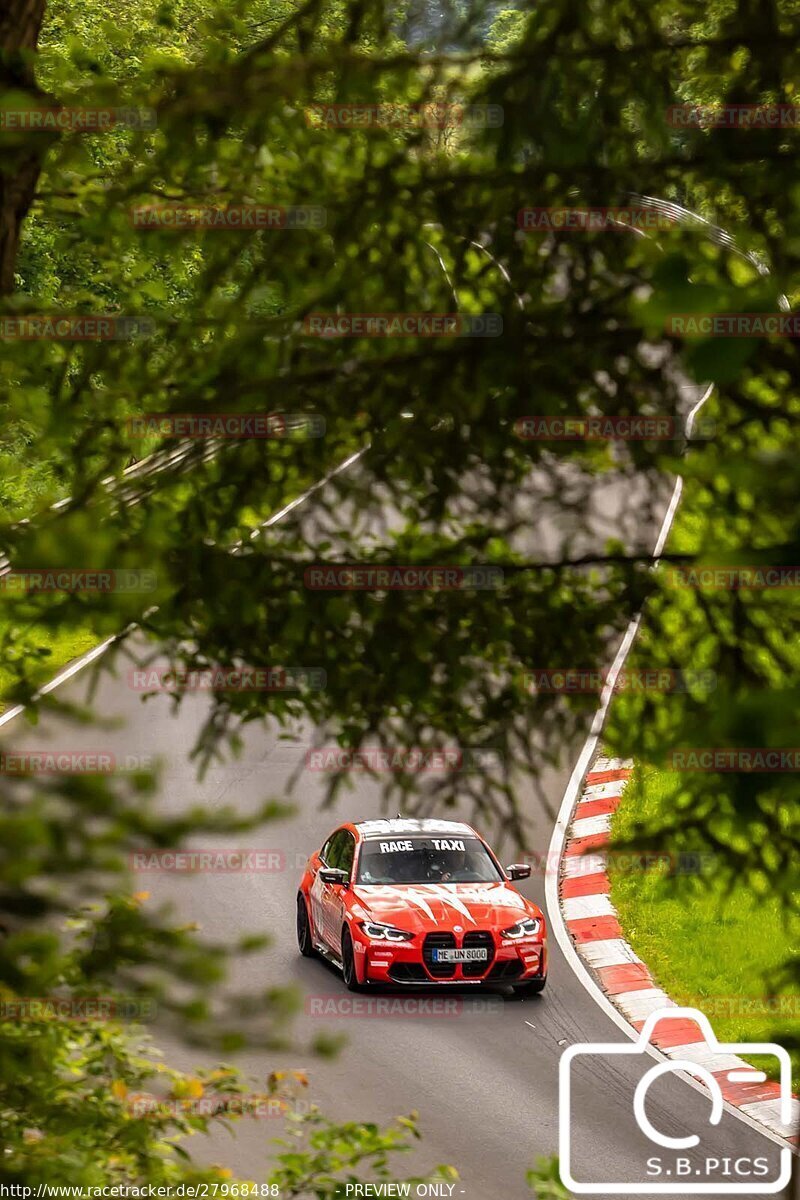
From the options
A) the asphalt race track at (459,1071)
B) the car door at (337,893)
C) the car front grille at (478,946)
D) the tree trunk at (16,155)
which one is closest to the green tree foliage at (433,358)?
the tree trunk at (16,155)

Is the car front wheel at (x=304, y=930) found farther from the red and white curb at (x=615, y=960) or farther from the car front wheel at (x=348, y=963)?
the red and white curb at (x=615, y=960)

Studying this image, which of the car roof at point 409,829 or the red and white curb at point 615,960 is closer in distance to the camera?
the red and white curb at point 615,960

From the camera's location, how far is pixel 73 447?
180 inches

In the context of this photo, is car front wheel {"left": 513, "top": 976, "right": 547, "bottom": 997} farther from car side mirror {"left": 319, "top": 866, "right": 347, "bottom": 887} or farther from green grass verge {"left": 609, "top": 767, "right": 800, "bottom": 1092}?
car side mirror {"left": 319, "top": 866, "right": 347, "bottom": 887}

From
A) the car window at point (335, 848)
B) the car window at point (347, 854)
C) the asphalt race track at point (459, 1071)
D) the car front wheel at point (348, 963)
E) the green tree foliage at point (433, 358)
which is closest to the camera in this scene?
the green tree foliage at point (433, 358)

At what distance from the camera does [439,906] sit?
13.2m

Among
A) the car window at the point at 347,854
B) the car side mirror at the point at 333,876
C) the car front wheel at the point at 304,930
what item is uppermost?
the car side mirror at the point at 333,876

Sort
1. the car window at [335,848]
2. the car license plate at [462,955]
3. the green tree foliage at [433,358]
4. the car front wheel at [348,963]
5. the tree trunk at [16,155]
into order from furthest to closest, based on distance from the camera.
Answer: the car window at [335,848] < the car front wheel at [348,963] < the car license plate at [462,955] < the tree trunk at [16,155] < the green tree foliage at [433,358]

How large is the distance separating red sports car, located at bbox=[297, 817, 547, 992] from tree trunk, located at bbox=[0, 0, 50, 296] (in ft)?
27.6

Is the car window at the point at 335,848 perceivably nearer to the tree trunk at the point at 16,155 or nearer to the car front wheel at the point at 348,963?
the car front wheel at the point at 348,963

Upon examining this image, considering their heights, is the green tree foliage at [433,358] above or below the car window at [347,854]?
above

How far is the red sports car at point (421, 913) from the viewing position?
12969 millimetres

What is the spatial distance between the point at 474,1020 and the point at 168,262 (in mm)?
9982

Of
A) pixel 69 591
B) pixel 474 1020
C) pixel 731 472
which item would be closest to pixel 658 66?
pixel 69 591
